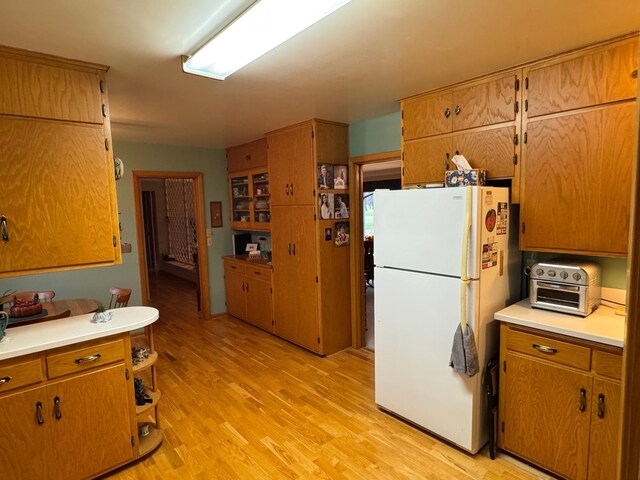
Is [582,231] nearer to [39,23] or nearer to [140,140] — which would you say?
[39,23]

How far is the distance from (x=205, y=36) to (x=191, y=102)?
1186 millimetres

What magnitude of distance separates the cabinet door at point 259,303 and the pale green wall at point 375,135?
1967 mm

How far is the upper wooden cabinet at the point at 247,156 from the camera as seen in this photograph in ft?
15.4

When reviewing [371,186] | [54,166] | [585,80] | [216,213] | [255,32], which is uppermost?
[255,32]

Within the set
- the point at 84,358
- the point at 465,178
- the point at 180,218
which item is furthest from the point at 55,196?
the point at 180,218

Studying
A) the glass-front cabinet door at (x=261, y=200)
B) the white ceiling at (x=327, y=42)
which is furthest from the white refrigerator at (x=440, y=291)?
the glass-front cabinet door at (x=261, y=200)

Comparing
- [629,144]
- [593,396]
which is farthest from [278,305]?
[629,144]

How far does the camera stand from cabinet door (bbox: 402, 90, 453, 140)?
269 centimetres

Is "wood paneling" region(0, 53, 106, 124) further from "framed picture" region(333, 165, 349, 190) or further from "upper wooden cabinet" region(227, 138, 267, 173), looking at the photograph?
"upper wooden cabinet" region(227, 138, 267, 173)

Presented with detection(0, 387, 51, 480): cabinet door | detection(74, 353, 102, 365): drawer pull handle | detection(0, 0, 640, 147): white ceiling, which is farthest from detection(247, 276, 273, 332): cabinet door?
detection(0, 387, 51, 480): cabinet door

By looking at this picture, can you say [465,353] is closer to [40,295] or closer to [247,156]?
[247,156]

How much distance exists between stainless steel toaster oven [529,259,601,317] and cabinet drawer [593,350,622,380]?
0.29 m

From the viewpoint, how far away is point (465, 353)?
2199 mm

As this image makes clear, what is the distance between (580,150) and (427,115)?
1077 mm
